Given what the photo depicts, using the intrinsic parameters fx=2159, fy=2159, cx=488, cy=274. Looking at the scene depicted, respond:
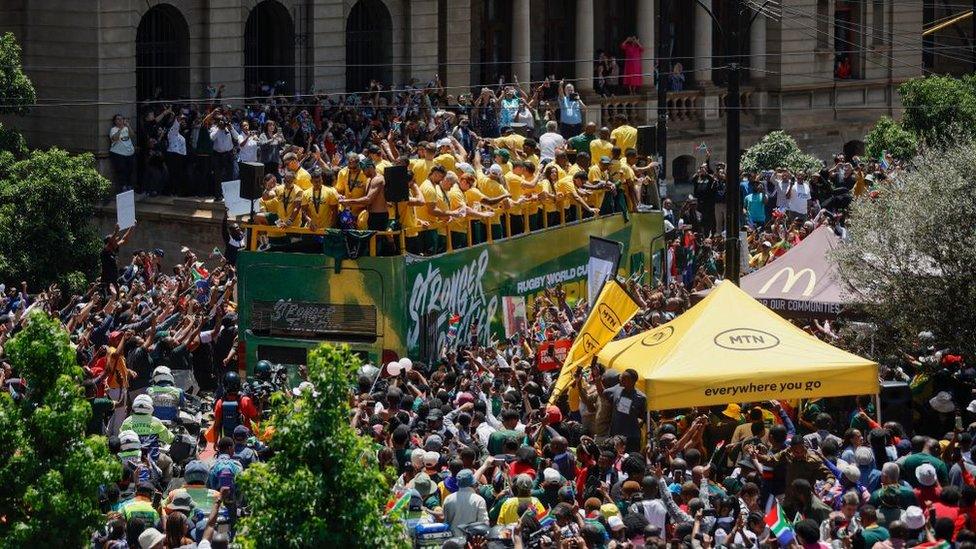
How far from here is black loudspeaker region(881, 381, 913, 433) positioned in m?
21.4

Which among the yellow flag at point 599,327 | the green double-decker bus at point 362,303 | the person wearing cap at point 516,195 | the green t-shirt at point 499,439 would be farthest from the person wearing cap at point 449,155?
the green t-shirt at point 499,439

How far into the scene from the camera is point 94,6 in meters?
36.6

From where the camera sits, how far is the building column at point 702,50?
50.5 m

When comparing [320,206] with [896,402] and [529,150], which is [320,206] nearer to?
[529,150]

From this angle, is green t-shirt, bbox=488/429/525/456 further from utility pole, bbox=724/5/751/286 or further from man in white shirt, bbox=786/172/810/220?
man in white shirt, bbox=786/172/810/220

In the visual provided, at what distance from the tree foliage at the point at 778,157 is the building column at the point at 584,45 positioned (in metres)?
6.13

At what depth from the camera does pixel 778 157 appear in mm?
42031

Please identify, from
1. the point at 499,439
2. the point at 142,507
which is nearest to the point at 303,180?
the point at 499,439

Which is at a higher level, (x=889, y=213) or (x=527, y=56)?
(x=527, y=56)

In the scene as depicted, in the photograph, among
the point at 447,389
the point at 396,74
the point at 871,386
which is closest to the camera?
the point at 871,386

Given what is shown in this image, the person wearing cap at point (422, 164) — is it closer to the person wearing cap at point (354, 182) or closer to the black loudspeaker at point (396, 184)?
the person wearing cap at point (354, 182)

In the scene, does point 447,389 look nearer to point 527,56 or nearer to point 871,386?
point 871,386

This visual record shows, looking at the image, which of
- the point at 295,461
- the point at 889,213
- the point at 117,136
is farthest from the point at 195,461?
the point at 117,136

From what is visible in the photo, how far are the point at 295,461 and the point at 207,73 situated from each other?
2529 cm
